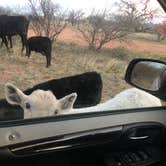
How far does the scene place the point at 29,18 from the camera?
83.8 inches

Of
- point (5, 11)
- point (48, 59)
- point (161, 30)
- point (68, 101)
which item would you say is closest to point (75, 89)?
point (68, 101)

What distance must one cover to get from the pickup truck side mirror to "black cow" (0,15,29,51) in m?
0.62

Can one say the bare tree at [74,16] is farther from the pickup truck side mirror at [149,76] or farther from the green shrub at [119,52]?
the pickup truck side mirror at [149,76]

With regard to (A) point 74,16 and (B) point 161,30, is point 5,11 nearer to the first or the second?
(A) point 74,16

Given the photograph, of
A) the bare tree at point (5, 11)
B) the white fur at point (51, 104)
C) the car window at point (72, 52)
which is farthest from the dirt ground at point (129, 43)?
the white fur at point (51, 104)

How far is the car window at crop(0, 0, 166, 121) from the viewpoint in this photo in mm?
2094

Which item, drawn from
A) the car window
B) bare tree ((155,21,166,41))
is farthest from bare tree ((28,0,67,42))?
bare tree ((155,21,166,41))

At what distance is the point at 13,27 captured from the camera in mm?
2133

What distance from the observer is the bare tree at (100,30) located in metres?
2.28

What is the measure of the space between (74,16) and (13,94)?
48cm

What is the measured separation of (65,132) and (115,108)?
1.14 ft

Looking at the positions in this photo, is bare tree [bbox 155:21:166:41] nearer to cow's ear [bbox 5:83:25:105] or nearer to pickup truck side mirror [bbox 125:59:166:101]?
pickup truck side mirror [bbox 125:59:166:101]

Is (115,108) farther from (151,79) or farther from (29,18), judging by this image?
(29,18)

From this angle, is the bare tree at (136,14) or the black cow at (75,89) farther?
the bare tree at (136,14)
